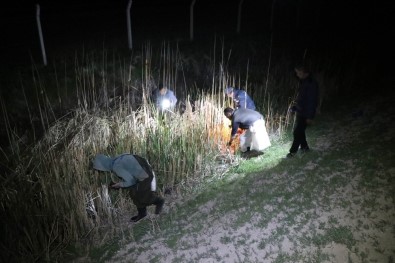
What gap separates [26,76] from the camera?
7.90 m

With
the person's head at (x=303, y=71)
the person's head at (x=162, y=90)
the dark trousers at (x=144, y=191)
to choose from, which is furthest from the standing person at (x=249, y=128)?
the dark trousers at (x=144, y=191)

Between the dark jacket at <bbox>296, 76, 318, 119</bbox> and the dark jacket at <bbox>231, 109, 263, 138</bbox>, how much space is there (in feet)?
3.11

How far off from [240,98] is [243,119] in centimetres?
79

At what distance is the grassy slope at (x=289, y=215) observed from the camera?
13.0ft

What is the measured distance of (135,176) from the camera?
4875mm

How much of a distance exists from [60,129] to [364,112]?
18.9 ft

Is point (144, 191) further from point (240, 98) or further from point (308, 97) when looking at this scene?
point (240, 98)

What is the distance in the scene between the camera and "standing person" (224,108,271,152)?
633cm

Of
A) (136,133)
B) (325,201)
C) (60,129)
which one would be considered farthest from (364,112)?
(60,129)

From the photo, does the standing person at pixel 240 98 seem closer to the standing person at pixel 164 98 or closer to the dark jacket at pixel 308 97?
the standing person at pixel 164 98

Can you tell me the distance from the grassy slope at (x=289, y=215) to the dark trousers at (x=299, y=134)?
19 centimetres

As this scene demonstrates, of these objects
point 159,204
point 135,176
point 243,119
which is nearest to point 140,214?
point 159,204

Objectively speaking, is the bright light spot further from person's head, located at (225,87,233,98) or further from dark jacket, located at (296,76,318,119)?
dark jacket, located at (296,76,318,119)

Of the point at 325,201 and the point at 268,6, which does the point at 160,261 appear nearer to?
the point at 325,201
